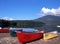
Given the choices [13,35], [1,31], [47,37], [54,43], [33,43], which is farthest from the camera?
[1,31]

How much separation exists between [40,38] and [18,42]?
420 cm

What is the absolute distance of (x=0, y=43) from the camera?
3381 centimetres

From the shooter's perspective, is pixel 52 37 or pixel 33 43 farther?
pixel 52 37

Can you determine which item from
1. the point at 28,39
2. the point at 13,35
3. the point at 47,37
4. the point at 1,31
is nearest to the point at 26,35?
the point at 28,39

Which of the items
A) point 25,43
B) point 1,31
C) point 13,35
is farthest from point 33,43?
point 1,31

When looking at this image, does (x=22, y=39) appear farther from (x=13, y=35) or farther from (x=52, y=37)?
(x=13, y=35)

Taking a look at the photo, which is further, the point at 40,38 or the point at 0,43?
the point at 40,38

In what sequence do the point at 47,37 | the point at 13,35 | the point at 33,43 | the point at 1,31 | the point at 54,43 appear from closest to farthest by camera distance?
the point at 54,43 → the point at 33,43 → the point at 47,37 → the point at 13,35 → the point at 1,31

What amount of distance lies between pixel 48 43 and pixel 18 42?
573 cm

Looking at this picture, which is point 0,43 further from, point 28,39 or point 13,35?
point 13,35

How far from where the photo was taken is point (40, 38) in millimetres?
36812

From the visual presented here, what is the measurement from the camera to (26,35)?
36.1 m

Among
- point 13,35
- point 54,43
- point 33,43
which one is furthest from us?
point 13,35

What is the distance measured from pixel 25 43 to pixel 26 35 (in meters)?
1.83
